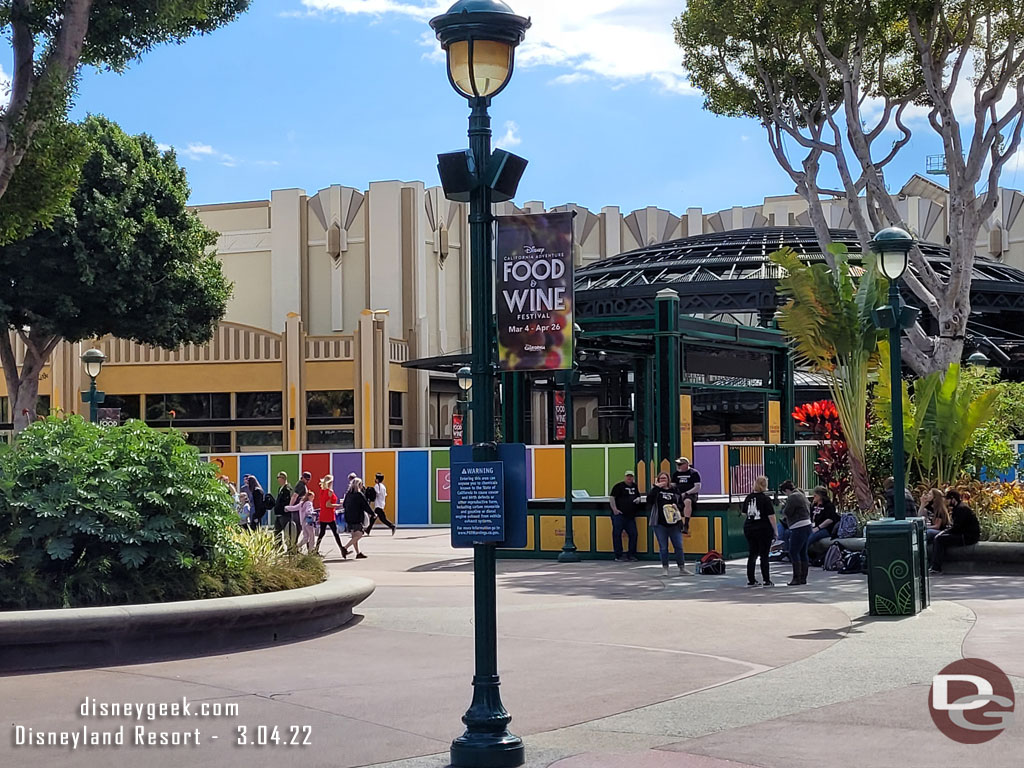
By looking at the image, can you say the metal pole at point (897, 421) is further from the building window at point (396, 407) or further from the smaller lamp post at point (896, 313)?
the building window at point (396, 407)

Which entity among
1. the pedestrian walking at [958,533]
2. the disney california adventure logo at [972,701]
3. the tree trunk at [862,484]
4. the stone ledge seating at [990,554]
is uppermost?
the tree trunk at [862,484]

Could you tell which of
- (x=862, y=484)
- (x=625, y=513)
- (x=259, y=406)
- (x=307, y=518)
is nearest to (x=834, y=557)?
(x=862, y=484)

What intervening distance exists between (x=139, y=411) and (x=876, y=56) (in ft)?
114

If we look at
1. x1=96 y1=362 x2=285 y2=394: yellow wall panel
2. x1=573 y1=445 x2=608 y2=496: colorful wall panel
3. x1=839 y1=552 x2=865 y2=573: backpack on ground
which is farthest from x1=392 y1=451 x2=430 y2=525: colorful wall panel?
x1=839 y1=552 x2=865 y2=573: backpack on ground

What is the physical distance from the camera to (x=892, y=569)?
13648 millimetres

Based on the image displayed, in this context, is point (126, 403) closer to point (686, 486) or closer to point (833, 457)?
point (833, 457)

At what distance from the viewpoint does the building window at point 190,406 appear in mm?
52031

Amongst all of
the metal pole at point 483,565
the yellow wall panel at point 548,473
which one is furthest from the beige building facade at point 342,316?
the metal pole at point 483,565

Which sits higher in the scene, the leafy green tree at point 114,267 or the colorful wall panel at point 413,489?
the leafy green tree at point 114,267

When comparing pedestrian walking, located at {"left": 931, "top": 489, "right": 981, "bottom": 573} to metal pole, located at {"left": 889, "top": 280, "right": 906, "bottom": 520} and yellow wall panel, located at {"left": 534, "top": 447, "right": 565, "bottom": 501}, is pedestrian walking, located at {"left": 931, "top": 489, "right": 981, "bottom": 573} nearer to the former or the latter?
metal pole, located at {"left": 889, "top": 280, "right": 906, "bottom": 520}

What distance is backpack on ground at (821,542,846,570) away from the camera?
63.9 feet

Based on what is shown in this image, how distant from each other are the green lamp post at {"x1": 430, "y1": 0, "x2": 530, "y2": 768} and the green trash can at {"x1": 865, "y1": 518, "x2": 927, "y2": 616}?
293 inches

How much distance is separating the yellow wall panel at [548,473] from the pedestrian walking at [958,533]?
1485cm

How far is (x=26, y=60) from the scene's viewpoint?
1540 cm
